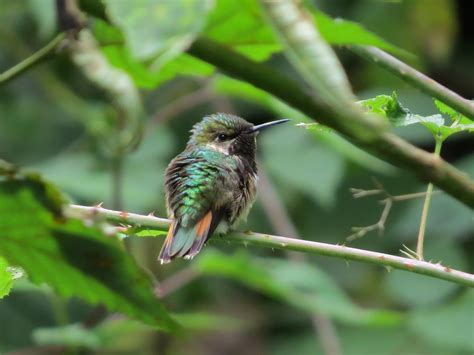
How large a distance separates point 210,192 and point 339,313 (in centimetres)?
140

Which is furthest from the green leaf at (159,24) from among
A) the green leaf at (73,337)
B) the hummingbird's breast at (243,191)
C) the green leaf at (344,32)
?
the green leaf at (73,337)

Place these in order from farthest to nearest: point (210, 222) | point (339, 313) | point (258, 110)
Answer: point (258, 110) < point (339, 313) < point (210, 222)

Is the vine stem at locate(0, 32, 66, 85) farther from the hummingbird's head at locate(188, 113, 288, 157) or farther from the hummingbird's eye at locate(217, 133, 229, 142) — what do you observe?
the hummingbird's eye at locate(217, 133, 229, 142)

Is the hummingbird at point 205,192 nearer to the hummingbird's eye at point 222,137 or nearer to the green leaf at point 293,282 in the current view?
the hummingbird's eye at point 222,137

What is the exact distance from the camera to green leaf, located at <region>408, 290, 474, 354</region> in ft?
14.0

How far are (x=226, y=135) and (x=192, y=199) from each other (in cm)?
88

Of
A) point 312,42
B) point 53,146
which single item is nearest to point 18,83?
point 53,146

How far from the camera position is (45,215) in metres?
0.70

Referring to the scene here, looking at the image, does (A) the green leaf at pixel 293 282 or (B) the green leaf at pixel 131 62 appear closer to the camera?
(B) the green leaf at pixel 131 62

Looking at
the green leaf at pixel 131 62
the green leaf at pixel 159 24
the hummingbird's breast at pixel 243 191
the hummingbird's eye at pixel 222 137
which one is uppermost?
the green leaf at pixel 131 62

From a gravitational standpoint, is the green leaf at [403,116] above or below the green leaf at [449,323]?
above

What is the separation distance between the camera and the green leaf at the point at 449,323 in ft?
14.0

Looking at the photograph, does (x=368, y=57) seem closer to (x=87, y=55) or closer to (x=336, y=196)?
(x=87, y=55)

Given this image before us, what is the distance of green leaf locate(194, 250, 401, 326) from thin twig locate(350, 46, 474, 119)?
2786mm
